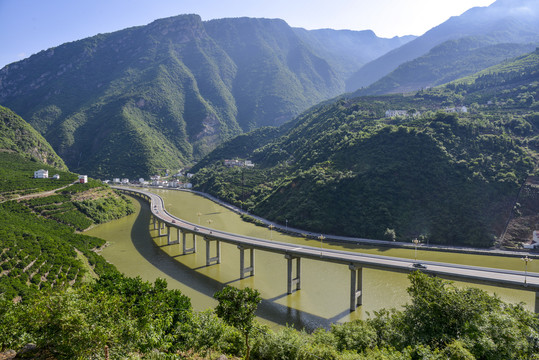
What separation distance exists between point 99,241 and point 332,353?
154 feet

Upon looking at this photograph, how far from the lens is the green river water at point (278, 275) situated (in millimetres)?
30234

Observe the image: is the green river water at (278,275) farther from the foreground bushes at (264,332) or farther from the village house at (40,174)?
the village house at (40,174)

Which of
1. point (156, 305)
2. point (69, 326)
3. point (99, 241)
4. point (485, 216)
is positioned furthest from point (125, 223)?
point (485, 216)

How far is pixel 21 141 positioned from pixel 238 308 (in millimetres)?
106823

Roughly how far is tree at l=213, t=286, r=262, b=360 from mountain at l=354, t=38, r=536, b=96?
510ft

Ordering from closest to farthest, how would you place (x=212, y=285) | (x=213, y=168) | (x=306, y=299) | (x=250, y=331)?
(x=250, y=331)
(x=306, y=299)
(x=212, y=285)
(x=213, y=168)

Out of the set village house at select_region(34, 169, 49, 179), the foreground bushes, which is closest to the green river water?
the foreground bushes

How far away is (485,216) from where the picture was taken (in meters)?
49.7

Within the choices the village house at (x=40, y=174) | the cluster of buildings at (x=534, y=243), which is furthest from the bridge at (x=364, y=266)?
the village house at (x=40, y=174)

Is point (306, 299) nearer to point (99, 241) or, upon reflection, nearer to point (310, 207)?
point (310, 207)

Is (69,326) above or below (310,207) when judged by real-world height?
above

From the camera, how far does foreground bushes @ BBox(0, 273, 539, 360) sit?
11609 mm

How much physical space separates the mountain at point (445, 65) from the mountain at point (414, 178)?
6703cm

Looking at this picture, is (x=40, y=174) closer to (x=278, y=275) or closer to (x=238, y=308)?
(x=278, y=275)
